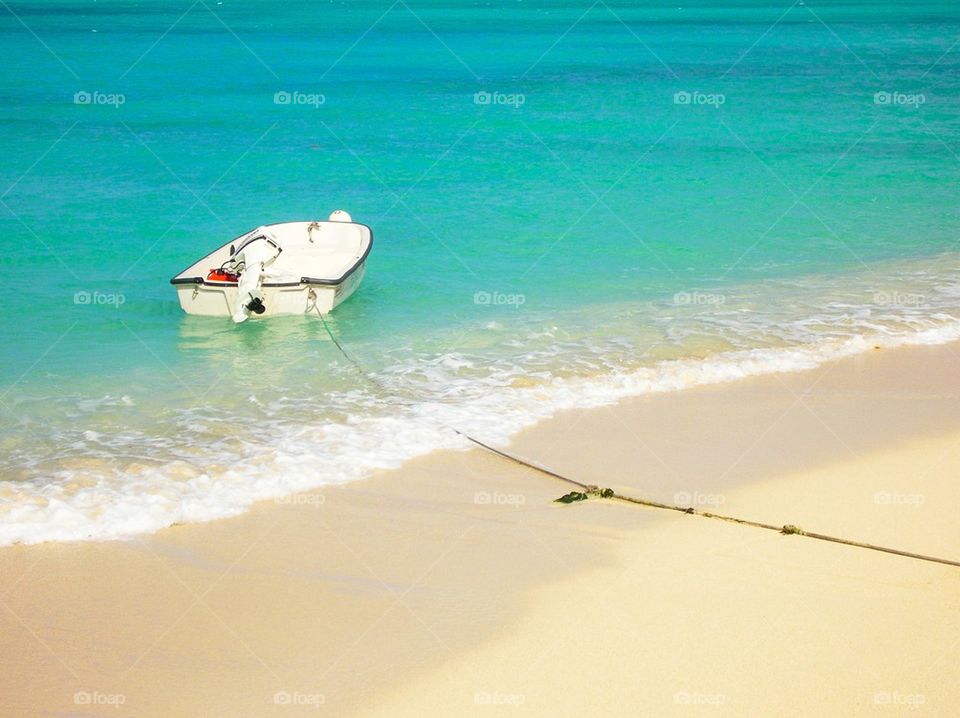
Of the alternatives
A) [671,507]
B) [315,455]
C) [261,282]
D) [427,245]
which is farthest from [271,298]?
[671,507]

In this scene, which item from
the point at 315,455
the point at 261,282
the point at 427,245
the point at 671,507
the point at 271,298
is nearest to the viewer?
the point at 671,507

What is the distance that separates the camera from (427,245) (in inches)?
638

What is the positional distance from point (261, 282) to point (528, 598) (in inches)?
273

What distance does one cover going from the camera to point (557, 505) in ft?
25.0

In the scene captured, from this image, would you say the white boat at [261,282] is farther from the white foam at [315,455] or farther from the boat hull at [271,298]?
the white foam at [315,455]

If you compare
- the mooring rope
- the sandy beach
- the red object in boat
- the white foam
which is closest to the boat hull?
the red object in boat

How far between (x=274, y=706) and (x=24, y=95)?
96.3 feet

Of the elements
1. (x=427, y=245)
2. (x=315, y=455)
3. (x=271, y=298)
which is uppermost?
(x=427, y=245)

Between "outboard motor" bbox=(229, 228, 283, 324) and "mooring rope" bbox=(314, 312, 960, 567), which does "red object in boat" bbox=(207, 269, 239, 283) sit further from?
"mooring rope" bbox=(314, 312, 960, 567)

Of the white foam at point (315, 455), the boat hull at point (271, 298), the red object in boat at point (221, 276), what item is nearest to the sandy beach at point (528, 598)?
the white foam at point (315, 455)

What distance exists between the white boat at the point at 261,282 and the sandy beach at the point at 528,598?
4.47m

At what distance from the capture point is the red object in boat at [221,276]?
12227 millimetres

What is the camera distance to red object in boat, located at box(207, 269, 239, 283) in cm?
1223

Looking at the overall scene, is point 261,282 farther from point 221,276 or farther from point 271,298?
point 221,276
